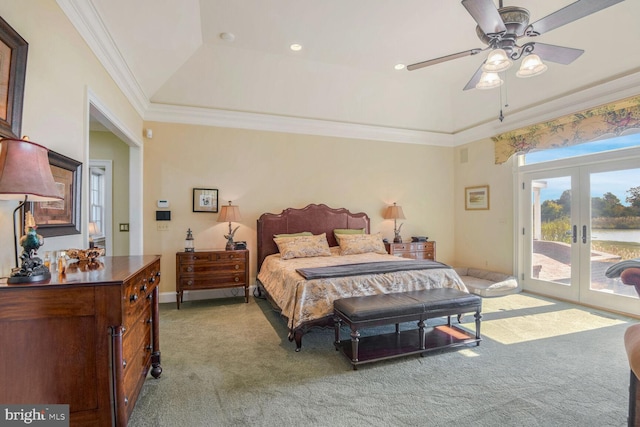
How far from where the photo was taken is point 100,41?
2.71 metres

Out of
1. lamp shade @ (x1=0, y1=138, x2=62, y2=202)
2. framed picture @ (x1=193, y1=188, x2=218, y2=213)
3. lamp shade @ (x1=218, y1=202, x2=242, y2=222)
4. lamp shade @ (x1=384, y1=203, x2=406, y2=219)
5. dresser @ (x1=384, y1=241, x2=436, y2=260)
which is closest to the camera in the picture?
lamp shade @ (x1=0, y1=138, x2=62, y2=202)

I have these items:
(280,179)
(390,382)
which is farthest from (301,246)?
(390,382)

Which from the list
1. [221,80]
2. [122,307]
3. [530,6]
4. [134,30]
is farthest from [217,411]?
[530,6]

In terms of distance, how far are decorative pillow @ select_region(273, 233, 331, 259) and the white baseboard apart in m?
Answer: 0.95

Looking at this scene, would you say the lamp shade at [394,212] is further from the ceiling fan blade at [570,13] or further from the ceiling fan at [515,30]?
the ceiling fan blade at [570,13]

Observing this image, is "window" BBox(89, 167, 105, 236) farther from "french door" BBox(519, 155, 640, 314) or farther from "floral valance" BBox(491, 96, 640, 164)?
"french door" BBox(519, 155, 640, 314)

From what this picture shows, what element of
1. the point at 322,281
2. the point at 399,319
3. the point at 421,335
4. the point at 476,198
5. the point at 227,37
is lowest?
the point at 421,335

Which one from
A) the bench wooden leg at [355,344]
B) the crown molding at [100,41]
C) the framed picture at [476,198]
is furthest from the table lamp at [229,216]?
the framed picture at [476,198]

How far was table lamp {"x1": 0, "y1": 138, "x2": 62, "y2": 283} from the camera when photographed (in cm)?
130

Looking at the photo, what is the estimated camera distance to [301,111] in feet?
16.7

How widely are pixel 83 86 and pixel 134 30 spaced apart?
0.91 metres

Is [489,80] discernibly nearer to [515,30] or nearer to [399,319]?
[515,30]

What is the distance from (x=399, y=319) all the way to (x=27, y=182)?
2.62 metres

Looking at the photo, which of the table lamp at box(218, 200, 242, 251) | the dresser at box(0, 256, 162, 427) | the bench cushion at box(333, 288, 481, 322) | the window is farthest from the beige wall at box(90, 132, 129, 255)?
the bench cushion at box(333, 288, 481, 322)
